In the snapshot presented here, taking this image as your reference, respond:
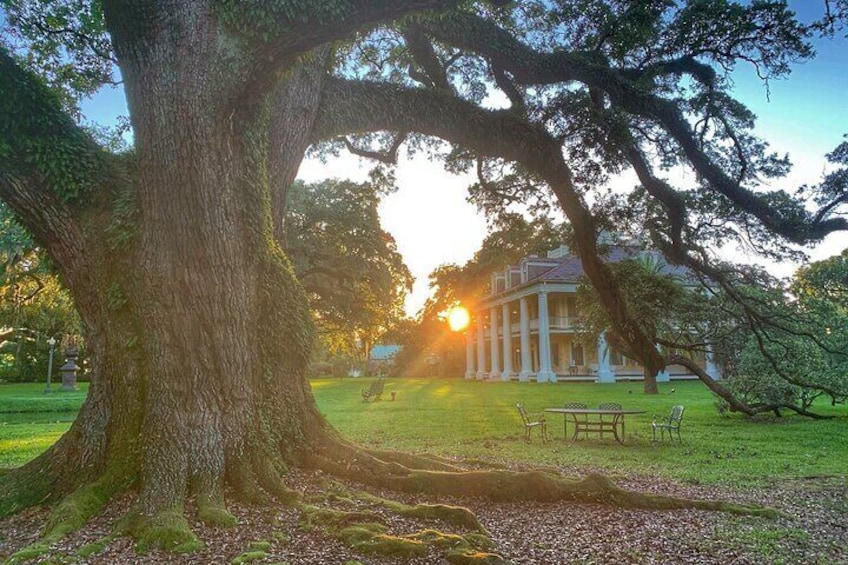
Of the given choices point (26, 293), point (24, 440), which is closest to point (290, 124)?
point (24, 440)

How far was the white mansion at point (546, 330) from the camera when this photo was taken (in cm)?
3538

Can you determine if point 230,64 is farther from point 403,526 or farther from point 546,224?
point 546,224

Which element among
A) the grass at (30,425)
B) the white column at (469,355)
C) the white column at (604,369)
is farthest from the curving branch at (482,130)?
the white column at (469,355)

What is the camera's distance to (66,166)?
529 centimetres

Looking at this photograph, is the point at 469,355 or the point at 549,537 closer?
the point at 549,537

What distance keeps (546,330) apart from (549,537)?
31.1 meters

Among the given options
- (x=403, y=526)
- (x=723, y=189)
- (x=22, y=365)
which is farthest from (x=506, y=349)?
(x=22, y=365)

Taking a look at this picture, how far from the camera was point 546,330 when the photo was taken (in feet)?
116

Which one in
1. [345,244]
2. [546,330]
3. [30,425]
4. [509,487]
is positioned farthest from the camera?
[546,330]

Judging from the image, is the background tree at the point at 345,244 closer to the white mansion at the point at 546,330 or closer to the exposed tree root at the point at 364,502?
the white mansion at the point at 546,330

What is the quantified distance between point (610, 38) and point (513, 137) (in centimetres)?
236

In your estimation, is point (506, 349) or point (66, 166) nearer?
point (66, 166)

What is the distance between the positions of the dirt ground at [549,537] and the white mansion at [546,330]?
27172mm

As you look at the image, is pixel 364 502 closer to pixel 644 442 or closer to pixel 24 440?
pixel 644 442
